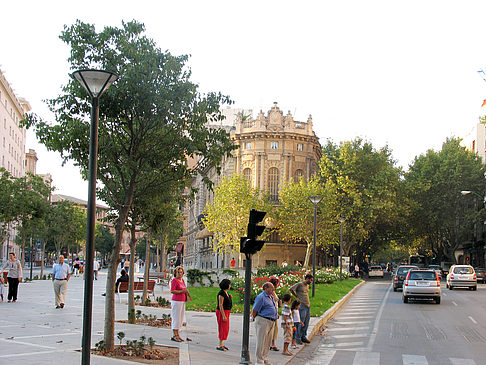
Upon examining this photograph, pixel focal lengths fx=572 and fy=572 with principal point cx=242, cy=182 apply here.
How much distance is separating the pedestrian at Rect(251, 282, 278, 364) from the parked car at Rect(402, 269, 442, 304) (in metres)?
16.4

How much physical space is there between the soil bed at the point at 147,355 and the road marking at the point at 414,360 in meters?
4.72

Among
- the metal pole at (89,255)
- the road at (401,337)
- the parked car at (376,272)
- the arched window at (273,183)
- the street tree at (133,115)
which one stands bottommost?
the parked car at (376,272)

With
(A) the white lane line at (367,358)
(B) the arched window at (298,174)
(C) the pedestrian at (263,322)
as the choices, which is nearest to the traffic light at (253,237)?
(C) the pedestrian at (263,322)

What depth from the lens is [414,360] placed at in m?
11.9

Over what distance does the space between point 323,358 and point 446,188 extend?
188ft

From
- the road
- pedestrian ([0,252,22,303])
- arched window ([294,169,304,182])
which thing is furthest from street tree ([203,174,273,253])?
pedestrian ([0,252,22,303])

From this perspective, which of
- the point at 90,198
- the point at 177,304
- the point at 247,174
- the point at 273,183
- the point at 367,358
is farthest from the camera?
the point at 247,174

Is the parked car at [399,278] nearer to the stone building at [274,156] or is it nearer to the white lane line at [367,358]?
the white lane line at [367,358]

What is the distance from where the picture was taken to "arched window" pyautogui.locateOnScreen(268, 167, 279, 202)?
64.6m

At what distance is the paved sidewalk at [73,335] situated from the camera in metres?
10.1

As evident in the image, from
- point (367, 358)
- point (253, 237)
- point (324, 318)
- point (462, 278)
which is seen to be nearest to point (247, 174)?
point (462, 278)

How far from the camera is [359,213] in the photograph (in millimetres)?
59812

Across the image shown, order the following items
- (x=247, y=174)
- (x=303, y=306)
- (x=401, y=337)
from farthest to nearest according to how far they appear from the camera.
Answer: (x=247, y=174) → (x=401, y=337) → (x=303, y=306)

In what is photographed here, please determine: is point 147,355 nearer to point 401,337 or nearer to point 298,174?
point 401,337
